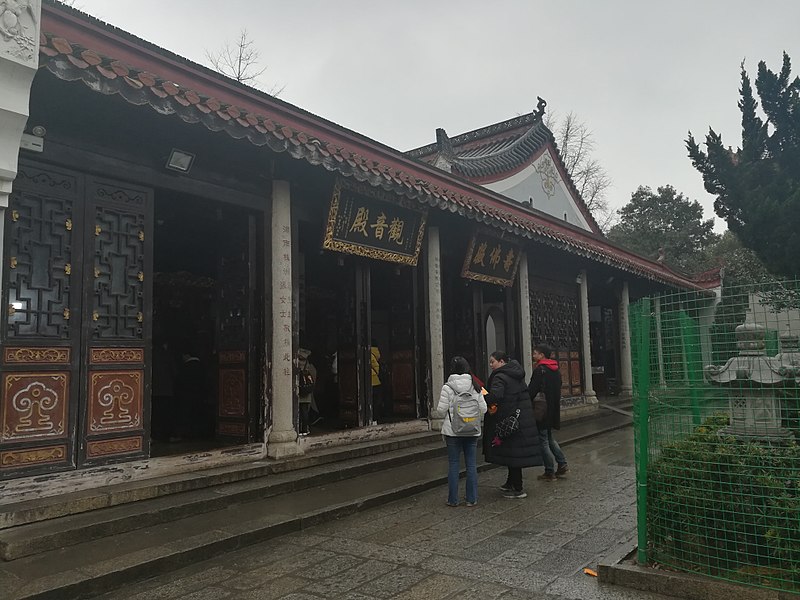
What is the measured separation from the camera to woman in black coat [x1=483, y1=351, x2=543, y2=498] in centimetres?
604

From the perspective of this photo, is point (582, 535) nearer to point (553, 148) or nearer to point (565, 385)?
point (565, 385)

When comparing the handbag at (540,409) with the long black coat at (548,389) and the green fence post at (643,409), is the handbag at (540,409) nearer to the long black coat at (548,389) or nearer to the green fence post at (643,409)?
the long black coat at (548,389)

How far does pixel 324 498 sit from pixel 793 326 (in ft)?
13.6

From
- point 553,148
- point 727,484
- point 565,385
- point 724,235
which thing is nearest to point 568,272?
point 565,385

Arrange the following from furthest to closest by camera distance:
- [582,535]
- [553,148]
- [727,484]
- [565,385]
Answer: [553,148], [565,385], [582,535], [727,484]

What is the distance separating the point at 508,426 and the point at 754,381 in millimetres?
2505

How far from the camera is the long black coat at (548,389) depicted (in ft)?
22.3

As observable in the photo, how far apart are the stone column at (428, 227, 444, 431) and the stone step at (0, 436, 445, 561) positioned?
1829 millimetres

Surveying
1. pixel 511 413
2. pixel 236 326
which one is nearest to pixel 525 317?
pixel 511 413

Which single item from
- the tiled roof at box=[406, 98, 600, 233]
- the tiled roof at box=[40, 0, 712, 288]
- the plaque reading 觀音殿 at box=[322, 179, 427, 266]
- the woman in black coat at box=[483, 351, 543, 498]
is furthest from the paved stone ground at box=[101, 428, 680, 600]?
the tiled roof at box=[406, 98, 600, 233]

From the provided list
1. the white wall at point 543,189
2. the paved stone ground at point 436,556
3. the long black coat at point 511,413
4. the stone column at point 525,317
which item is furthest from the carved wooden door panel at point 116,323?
the white wall at point 543,189

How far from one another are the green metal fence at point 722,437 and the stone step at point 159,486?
376cm

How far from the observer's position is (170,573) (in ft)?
13.5

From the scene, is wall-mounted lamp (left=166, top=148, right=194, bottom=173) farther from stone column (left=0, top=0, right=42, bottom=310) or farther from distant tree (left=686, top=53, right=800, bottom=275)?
distant tree (left=686, top=53, right=800, bottom=275)
